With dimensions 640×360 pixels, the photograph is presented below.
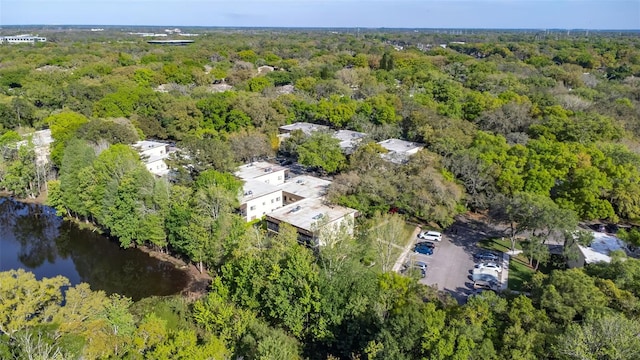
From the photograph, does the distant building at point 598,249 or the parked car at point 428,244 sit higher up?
the distant building at point 598,249

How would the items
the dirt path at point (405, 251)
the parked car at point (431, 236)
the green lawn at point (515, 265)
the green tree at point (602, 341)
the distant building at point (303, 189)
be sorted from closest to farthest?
1. the green tree at point (602, 341)
2. the green lawn at point (515, 265)
3. the dirt path at point (405, 251)
4. the parked car at point (431, 236)
5. the distant building at point (303, 189)

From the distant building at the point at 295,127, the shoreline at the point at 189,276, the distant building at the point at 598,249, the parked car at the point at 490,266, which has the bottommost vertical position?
the shoreline at the point at 189,276

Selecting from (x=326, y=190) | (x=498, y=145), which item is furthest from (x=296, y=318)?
(x=498, y=145)

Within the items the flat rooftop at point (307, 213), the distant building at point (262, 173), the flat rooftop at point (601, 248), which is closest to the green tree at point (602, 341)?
the flat rooftop at point (601, 248)

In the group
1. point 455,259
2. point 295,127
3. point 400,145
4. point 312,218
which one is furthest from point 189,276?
point 295,127

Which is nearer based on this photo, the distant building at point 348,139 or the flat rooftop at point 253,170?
the flat rooftop at point 253,170

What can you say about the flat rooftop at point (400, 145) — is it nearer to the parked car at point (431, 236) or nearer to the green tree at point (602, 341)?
the parked car at point (431, 236)

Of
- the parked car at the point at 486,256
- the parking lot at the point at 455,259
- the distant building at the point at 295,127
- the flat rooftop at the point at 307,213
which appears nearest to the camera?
the parking lot at the point at 455,259
